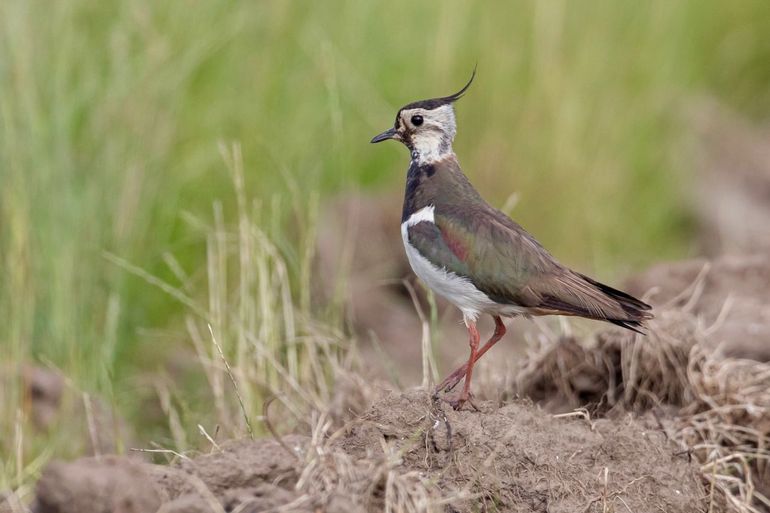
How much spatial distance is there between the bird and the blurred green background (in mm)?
1341

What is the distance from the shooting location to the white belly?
479 cm

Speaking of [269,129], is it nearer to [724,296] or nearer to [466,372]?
[724,296]

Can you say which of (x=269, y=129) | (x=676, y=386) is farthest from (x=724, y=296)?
(x=269, y=129)

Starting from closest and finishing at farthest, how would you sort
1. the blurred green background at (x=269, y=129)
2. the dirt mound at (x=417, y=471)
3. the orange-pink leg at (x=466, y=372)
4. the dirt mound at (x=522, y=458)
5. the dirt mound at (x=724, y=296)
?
the dirt mound at (x=417, y=471)
the dirt mound at (x=522, y=458)
the orange-pink leg at (x=466, y=372)
the dirt mound at (x=724, y=296)
the blurred green background at (x=269, y=129)

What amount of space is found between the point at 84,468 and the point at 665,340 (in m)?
2.79

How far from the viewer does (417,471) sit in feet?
12.9

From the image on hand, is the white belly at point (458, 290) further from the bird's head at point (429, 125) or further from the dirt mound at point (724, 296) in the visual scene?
the dirt mound at point (724, 296)

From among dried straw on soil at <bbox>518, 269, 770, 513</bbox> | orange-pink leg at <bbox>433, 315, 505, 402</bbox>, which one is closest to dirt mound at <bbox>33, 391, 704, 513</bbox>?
orange-pink leg at <bbox>433, 315, 505, 402</bbox>

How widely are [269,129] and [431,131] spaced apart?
10.1ft

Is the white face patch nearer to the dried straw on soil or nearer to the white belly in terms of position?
the white belly

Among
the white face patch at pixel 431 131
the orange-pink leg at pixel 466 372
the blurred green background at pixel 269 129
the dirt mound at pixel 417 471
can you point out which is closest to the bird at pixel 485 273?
the orange-pink leg at pixel 466 372

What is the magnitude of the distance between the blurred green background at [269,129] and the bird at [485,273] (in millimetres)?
1341

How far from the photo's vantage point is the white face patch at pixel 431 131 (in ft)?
17.3

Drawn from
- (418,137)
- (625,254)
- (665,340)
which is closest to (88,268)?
(418,137)
